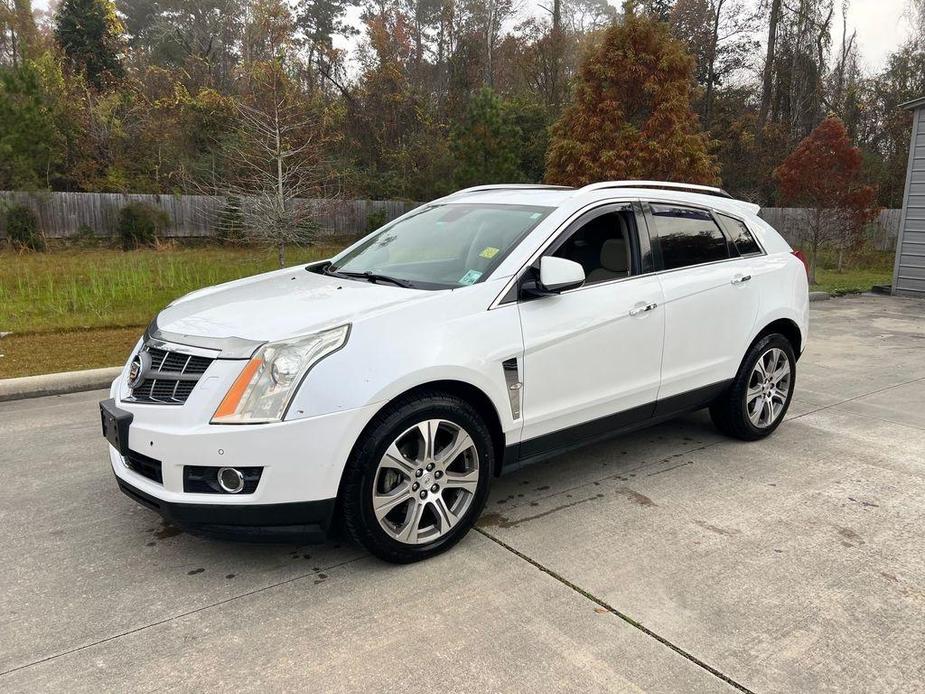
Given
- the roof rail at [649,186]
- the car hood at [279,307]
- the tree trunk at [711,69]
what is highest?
the tree trunk at [711,69]

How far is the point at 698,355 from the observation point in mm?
4539

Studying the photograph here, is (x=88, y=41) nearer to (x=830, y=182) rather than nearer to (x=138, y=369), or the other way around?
(x=830, y=182)

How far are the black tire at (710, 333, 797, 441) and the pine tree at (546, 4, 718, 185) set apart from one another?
10825 millimetres

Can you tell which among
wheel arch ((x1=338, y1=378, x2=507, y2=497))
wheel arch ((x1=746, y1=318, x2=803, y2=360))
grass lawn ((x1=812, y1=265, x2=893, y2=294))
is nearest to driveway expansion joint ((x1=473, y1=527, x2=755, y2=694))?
wheel arch ((x1=338, y1=378, x2=507, y2=497))

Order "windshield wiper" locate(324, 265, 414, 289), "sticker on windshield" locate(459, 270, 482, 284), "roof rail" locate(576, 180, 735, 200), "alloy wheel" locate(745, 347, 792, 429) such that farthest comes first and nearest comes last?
"alloy wheel" locate(745, 347, 792, 429) → "roof rail" locate(576, 180, 735, 200) → "windshield wiper" locate(324, 265, 414, 289) → "sticker on windshield" locate(459, 270, 482, 284)

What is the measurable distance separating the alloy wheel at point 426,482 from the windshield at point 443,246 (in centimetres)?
81

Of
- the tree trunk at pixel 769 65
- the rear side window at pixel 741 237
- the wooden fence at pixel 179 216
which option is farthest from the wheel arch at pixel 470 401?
the tree trunk at pixel 769 65

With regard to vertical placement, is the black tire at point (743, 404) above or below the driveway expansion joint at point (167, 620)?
above

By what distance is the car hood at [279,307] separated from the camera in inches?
125

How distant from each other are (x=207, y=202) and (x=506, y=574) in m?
24.4

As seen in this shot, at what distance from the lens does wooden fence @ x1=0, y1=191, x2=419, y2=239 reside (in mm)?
23344

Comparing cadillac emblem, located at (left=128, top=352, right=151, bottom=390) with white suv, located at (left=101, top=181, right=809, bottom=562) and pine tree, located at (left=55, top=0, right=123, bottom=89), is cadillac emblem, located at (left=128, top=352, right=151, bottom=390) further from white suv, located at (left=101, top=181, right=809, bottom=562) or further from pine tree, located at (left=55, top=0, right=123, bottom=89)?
pine tree, located at (left=55, top=0, right=123, bottom=89)

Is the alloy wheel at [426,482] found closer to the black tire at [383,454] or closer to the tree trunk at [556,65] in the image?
the black tire at [383,454]

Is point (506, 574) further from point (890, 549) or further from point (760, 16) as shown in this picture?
point (760, 16)
